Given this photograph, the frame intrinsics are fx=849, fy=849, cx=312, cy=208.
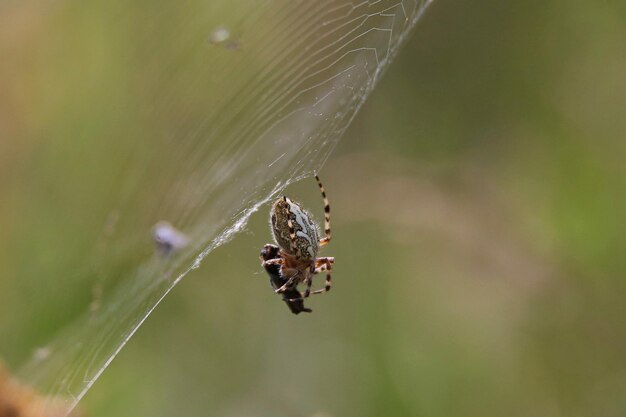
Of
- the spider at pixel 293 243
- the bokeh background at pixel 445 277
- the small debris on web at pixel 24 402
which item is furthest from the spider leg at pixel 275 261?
the small debris on web at pixel 24 402

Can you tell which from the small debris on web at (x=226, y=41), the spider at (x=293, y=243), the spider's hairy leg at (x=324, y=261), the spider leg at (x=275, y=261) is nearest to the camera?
the small debris on web at (x=226, y=41)

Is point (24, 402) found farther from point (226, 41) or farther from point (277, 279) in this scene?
point (226, 41)

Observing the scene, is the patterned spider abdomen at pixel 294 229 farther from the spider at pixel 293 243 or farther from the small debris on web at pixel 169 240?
the small debris on web at pixel 169 240

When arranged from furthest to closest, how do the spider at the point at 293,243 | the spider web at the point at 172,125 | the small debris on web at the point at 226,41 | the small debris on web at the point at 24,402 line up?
the spider at the point at 293,243, the small debris on web at the point at 226,41, the spider web at the point at 172,125, the small debris on web at the point at 24,402

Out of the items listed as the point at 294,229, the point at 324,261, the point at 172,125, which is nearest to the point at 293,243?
the point at 294,229

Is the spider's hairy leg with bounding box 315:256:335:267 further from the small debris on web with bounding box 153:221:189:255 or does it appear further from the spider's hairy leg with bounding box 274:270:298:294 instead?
the small debris on web with bounding box 153:221:189:255

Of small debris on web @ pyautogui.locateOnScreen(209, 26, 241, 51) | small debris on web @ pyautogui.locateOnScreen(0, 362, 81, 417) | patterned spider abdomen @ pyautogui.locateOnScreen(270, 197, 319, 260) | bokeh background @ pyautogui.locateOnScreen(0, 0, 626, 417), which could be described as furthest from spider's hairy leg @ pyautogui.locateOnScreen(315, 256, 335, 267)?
small debris on web @ pyautogui.locateOnScreen(0, 362, 81, 417)
